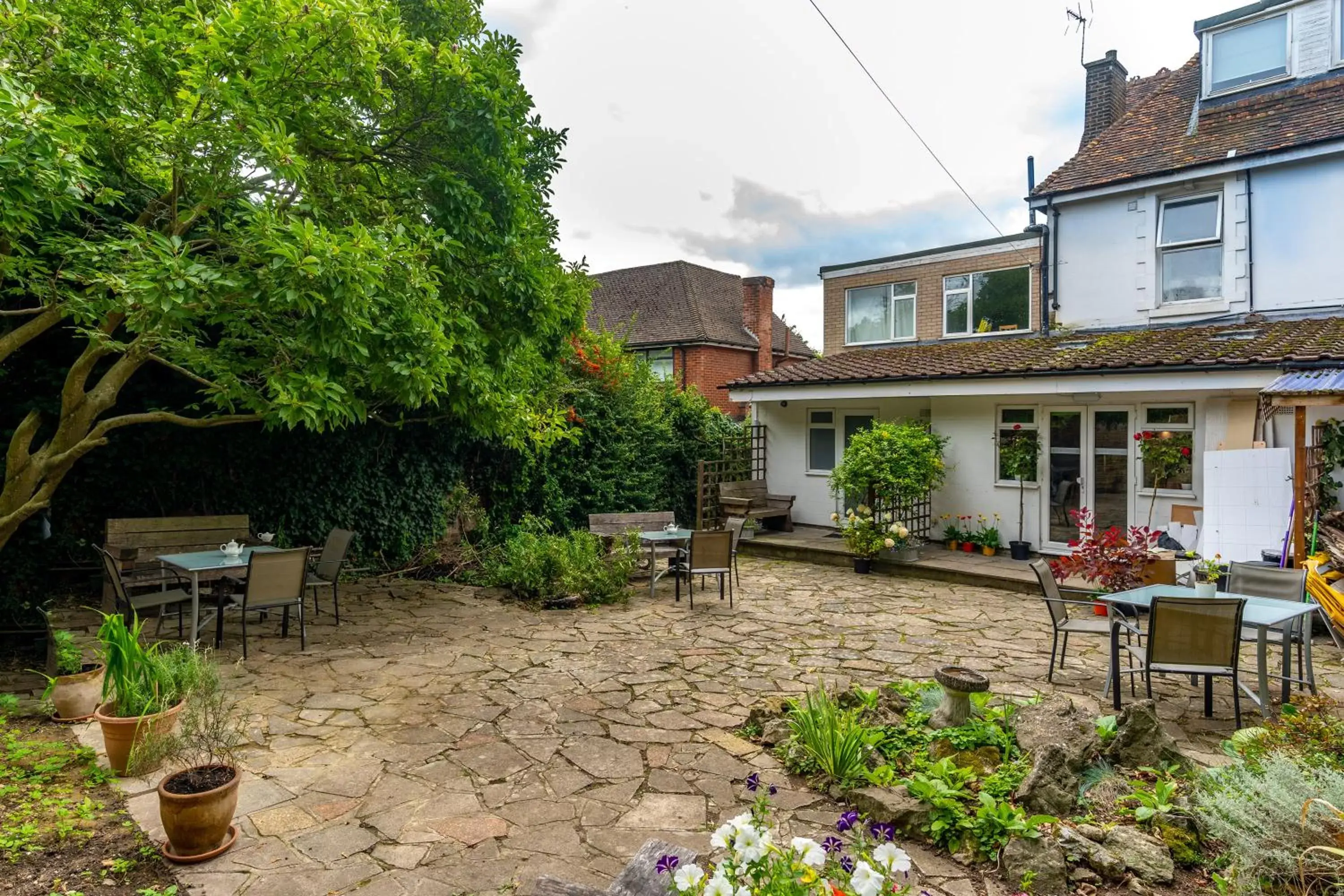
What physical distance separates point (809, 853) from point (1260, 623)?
188 inches

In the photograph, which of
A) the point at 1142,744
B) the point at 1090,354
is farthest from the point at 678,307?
the point at 1142,744

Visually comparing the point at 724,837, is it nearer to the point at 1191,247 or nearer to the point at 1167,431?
the point at 1167,431

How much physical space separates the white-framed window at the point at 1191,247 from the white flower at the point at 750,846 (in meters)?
13.6

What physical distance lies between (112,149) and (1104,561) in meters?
9.81

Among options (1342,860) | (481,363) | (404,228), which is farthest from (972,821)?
(404,228)

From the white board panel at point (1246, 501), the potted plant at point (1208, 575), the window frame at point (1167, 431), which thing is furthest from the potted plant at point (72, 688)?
the window frame at point (1167, 431)

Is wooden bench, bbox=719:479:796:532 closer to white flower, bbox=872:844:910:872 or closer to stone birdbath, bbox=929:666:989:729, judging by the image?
stone birdbath, bbox=929:666:989:729

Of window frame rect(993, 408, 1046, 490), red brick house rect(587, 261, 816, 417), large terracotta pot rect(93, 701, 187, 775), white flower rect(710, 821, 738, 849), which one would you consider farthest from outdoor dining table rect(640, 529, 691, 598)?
red brick house rect(587, 261, 816, 417)

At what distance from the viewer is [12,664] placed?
6266mm

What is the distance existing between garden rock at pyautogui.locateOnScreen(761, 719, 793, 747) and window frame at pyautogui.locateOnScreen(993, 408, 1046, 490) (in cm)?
903

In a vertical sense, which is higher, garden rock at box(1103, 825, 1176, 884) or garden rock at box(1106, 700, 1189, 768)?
garden rock at box(1106, 700, 1189, 768)

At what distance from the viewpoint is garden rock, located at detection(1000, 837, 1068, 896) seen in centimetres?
319

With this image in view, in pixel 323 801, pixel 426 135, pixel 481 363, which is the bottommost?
pixel 323 801

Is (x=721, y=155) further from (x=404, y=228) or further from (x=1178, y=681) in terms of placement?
(x=1178, y=681)
